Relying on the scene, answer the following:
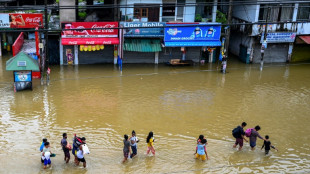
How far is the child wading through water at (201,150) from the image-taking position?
536 inches

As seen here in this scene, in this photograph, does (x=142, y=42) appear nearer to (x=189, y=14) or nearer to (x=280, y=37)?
(x=189, y=14)

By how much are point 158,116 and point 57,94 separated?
273 inches

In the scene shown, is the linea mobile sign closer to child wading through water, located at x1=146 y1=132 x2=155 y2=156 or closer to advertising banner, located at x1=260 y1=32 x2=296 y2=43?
child wading through water, located at x1=146 y1=132 x2=155 y2=156

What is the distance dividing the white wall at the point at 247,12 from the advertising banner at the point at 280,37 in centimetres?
185

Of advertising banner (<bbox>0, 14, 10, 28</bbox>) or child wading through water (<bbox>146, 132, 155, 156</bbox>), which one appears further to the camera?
advertising banner (<bbox>0, 14, 10, 28</bbox>)

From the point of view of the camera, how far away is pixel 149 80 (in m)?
24.7

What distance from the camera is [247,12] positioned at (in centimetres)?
2952

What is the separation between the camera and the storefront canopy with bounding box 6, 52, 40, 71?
20.7m

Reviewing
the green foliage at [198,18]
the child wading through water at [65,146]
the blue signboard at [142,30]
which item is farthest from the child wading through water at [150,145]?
the green foliage at [198,18]

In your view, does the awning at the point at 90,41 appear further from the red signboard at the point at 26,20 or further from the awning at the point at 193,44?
the awning at the point at 193,44

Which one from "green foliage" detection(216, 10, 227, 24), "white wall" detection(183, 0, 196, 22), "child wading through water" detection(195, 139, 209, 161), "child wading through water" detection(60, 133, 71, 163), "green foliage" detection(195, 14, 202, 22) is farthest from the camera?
"green foliage" detection(216, 10, 227, 24)

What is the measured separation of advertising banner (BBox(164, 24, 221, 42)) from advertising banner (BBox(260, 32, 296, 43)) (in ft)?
13.6

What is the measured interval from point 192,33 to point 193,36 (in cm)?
27

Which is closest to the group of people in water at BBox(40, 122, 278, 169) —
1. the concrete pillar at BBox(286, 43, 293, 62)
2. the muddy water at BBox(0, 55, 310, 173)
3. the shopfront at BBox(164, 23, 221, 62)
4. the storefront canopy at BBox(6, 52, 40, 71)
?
the muddy water at BBox(0, 55, 310, 173)
